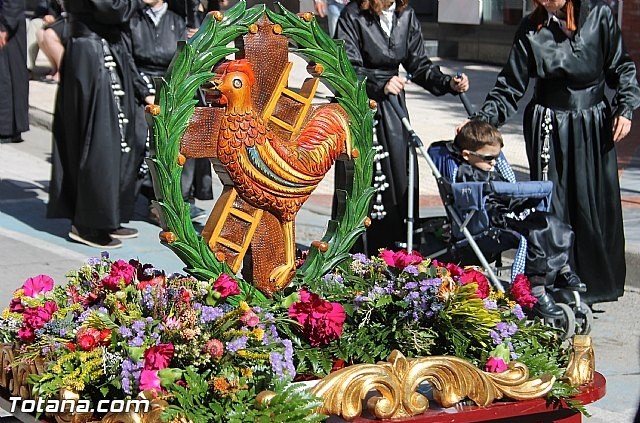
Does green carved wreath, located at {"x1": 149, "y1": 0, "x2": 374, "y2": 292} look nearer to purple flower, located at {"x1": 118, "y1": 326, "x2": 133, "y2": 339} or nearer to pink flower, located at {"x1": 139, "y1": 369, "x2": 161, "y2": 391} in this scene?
purple flower, located at {"x1": 118, "y1": 326, "x2": 133, "y2": 339}

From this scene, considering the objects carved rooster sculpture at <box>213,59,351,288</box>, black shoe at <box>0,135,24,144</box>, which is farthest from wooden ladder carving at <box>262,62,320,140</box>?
black shoe at <box>0,135,24,144</box>

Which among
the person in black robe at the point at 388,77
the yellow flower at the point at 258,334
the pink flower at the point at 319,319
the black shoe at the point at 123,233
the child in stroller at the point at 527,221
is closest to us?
the yellow flower at the point at 258,334

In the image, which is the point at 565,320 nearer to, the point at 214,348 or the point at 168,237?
the point at 168,237

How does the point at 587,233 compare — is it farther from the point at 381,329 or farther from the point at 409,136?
the point at 381,329

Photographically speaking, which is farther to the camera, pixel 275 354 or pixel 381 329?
pixel 381 329

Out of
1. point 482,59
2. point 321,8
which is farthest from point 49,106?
point 482,59

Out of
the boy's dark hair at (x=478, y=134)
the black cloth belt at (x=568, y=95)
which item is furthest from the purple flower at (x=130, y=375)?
the black cloth belt at (x=568, y=95)

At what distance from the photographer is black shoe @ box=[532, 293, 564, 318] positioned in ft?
22.1

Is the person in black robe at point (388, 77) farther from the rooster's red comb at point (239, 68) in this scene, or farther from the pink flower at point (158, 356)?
the pink flower at point (158, 356)

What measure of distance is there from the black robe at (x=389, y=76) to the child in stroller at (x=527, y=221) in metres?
0.51

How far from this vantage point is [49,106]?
1450 centimetres

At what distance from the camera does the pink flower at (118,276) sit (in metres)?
4.47

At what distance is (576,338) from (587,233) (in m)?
2.89

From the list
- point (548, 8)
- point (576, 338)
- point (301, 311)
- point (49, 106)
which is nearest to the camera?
point (301, 311)
